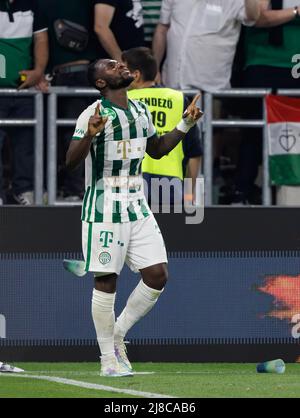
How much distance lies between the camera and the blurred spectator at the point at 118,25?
12656mm

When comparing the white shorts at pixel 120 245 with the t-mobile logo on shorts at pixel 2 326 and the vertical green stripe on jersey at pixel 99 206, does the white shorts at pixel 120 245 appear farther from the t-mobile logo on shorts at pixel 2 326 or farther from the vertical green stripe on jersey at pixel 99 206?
the t-mobile logo on shorts at pixel 2 326

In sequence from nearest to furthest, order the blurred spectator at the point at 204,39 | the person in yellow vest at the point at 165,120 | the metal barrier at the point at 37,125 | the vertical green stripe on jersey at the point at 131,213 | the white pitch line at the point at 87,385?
the white pitch line at the point at 87,385, the vertical green stripe on jersey at the point at 131,213, the person in yellow vest at the point at 165,120, the metal barrier at the point at 37,125, the blurred spectator at the point at 204,39


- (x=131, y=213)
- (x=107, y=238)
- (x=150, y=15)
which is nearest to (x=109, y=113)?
(x=131, y=213)

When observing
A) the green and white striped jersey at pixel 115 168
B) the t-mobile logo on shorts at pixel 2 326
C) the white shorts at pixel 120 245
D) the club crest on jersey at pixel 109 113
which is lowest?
the t-mobile logo on shorts at pixel 2 326

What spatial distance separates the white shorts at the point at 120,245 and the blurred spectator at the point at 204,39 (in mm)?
3342

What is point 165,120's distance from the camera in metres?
11.3

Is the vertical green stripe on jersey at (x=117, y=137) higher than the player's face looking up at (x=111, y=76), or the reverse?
the player's face looking up at (x=111, y=76)

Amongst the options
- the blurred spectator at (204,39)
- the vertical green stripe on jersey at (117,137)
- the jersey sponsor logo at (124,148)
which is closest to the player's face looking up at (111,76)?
the vertical green stripe on jersey at (117,137)

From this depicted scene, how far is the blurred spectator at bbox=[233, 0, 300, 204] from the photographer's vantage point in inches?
501

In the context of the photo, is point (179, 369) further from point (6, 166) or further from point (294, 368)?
point (6, 166)

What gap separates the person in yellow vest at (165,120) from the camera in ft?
36.1

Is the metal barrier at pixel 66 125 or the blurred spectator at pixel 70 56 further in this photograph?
the blurred spectator at pixel 70 56

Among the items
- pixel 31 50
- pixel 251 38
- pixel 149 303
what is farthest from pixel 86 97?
pixel 149 303

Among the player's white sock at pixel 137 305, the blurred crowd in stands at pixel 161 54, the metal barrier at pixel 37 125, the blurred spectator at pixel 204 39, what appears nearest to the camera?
the player's white sock at pixel 137 305
